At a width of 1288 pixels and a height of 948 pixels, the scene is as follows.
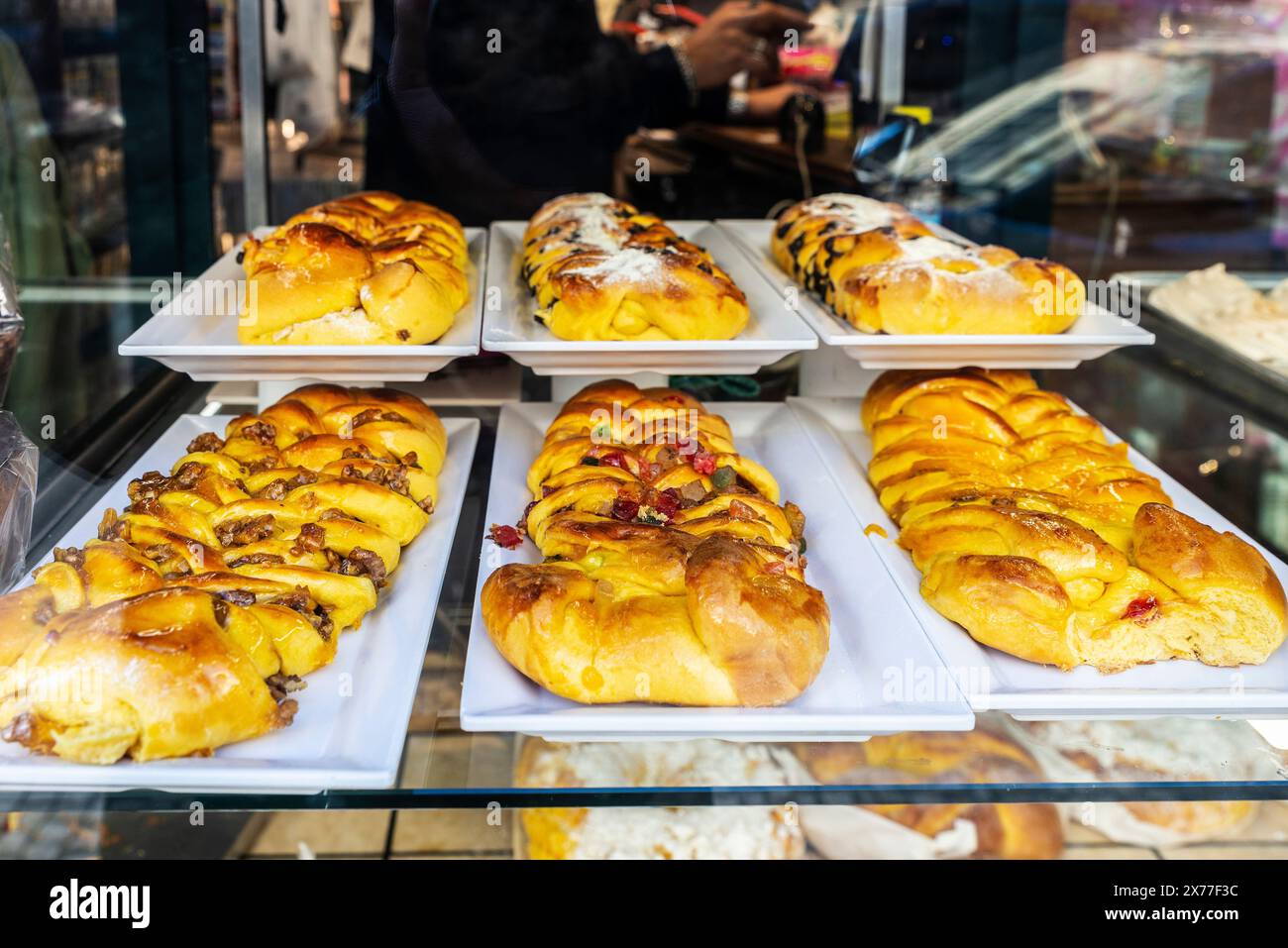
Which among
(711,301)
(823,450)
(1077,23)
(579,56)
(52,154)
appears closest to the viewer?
(711,301)

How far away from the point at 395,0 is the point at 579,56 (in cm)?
41

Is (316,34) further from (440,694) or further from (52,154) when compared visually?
(440,694)

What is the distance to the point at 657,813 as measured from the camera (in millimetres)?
1559

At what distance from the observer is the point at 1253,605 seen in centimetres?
175

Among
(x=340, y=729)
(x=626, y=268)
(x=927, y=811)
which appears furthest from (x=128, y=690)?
(x=626, y=268)

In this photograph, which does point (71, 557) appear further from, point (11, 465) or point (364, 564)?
point (364, 564)

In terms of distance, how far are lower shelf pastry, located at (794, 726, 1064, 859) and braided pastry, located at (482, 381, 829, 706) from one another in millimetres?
124

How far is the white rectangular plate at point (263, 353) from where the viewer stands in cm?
199

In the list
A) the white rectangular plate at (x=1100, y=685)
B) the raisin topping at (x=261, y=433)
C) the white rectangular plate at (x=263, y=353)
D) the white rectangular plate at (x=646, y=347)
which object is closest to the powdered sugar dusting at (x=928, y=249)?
the white rectangular plate at (x=646, y=347)

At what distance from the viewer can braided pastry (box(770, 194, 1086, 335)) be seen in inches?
84.0

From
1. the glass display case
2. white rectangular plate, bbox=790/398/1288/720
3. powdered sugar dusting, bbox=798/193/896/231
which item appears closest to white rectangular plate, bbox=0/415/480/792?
the glass display case

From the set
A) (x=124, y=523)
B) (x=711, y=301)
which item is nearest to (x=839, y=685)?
(x=711, y=301)

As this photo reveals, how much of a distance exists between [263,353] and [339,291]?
178 mm

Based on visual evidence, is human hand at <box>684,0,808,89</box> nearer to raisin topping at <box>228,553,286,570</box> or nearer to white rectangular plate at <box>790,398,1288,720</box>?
white rectangular plate at <box>790,398,1288,720</box>
